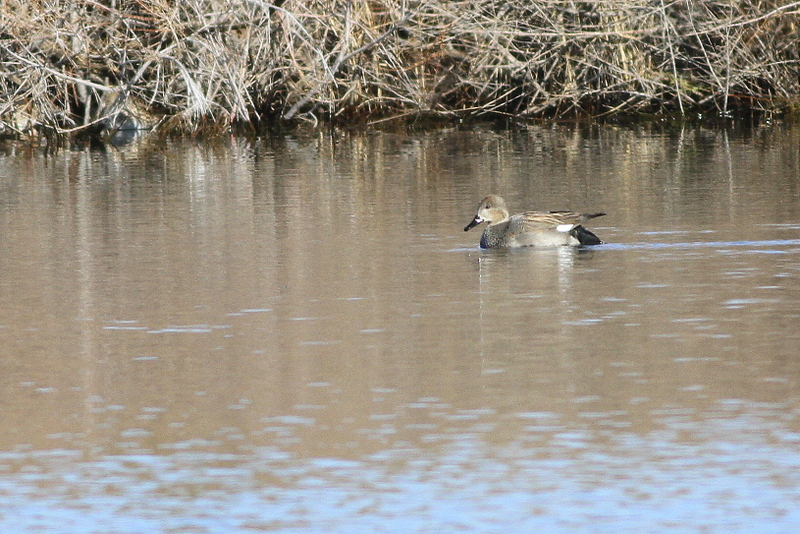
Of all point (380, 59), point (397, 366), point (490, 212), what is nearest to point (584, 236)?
point (490, 212)

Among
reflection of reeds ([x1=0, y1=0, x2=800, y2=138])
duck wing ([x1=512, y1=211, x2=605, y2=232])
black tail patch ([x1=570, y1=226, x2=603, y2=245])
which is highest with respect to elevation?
reflection of reeds ([x1=0, y1=0, x2=800, y2=138])

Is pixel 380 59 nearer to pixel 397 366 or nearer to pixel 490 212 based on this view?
pixel 490 212

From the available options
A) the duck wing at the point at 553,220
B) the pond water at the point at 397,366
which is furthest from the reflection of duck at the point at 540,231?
the pond water at the point at 397,366

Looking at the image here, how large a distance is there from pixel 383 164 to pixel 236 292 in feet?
29.2

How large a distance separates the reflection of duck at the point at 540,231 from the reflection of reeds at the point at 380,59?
1022cm

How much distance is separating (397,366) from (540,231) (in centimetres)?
430

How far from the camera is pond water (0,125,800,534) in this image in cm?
528

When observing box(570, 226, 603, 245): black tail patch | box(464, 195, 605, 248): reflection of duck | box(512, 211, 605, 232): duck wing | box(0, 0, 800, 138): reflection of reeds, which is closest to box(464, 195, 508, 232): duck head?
box(464, 195, 605, 248): reflection of duck

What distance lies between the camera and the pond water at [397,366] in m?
5.28

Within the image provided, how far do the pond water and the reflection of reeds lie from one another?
804cm

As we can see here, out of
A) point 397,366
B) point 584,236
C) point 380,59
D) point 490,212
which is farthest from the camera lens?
point 380,59

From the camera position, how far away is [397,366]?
7215 mm

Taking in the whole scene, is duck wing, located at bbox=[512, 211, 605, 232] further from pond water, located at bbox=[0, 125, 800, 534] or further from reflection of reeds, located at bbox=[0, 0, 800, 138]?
reflection of reeds, located at bbox=[0, 0, 800, 138]

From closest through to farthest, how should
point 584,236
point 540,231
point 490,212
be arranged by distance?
point 584,236
point 540,231
point 490,212
